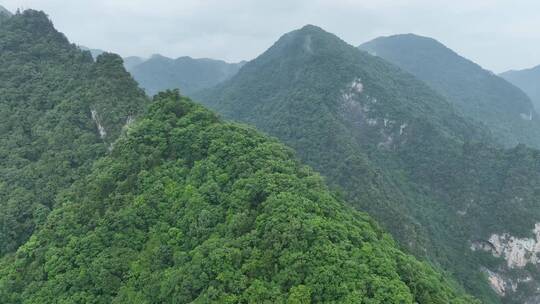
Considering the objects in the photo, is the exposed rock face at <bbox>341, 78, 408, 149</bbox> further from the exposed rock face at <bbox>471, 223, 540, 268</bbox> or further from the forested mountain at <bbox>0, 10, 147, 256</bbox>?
the forested mountain at <bbox>0, 10, 147, 256</bbox>

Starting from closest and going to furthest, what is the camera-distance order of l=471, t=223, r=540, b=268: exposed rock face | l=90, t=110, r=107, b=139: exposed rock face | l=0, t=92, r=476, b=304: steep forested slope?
l=0, t=92, r=476, b=304: steep forested slope
l=90, t=110, r=107, b=139: exposed rock face
l=471, t=223, r=540, b=268: exposed rock face

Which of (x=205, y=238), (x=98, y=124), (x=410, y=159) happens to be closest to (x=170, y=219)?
(x=205, y=238)

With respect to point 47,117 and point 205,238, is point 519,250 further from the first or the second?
point 47,117

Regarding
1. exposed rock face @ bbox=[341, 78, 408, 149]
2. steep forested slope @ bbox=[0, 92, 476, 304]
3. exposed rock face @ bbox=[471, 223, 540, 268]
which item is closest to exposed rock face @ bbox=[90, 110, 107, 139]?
steep forested slope @ bbox=[0, 92, 476, 304]

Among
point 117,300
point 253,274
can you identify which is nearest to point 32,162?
point 117,300

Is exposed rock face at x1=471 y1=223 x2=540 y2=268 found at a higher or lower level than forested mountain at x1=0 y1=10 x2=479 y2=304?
lower

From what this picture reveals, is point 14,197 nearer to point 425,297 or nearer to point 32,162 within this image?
point 32,162

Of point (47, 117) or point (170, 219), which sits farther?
point (47, 117)
